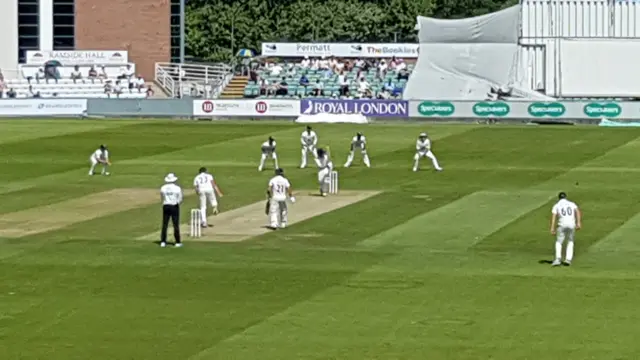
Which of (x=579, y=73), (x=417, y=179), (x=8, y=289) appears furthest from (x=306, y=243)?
(x=579, y=73)

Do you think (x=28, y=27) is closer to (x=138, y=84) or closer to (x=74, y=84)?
(x=74, y=84)

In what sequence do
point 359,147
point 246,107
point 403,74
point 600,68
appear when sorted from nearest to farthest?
point 359,147 < point 246,107 < point 600,68 < point 403,74

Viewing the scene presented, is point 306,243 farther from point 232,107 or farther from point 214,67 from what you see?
point 214,67

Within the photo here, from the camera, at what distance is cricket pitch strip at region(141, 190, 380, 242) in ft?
118

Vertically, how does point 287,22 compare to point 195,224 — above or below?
above

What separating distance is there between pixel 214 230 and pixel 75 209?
279 inches

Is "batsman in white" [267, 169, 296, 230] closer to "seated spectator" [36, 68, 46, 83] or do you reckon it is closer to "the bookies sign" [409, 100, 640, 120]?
"the bookies sign" [409, 100, 640, 120]

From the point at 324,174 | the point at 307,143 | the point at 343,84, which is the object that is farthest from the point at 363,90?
the point at 324,174

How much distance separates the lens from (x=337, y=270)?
3033 cm

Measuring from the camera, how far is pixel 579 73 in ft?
295

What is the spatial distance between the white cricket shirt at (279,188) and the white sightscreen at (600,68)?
5606 cm

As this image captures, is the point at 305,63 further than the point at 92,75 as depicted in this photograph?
Yes

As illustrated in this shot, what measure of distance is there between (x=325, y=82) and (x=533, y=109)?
20.6m

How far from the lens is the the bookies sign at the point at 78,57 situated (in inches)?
3816
